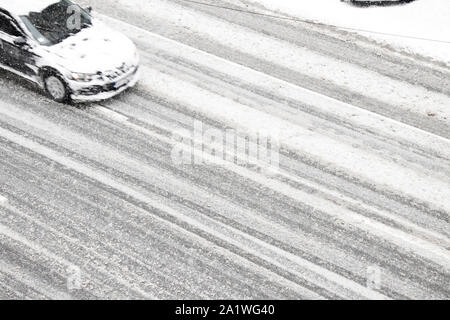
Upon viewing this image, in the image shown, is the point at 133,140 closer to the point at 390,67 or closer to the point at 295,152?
the point at 295,152

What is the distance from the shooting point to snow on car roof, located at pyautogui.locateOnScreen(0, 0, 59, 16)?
10193 millimetres

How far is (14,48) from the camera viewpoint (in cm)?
1020

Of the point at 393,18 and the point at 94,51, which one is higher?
the point at 393,18

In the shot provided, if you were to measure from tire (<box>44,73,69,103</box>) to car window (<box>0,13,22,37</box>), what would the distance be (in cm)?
107

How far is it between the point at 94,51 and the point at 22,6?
1766mm

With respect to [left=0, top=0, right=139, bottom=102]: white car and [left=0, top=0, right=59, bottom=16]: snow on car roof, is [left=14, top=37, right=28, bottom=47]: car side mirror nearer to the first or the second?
[left=0, top=0, right=139, bottom=102]: white car

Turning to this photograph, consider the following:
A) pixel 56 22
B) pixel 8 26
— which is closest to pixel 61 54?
pixel 56 22

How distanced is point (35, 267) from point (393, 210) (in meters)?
5.63

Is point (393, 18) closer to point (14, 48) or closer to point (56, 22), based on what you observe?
point (56, 22)

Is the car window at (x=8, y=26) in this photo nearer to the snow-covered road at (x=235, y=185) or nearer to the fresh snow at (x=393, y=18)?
the snow-covered road at (x=235, y=185)

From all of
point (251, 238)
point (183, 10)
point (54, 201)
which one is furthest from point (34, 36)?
point (251, 238)

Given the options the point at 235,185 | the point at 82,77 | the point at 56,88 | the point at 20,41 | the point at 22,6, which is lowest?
the point at 235,185

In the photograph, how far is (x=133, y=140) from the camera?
939 cm

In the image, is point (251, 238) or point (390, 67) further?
point (390, 67)
